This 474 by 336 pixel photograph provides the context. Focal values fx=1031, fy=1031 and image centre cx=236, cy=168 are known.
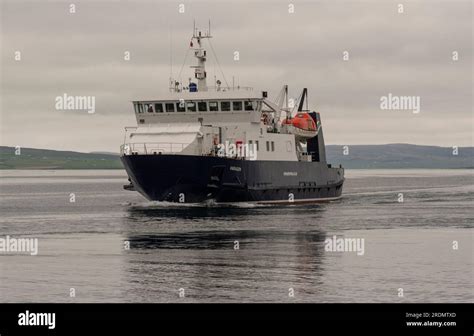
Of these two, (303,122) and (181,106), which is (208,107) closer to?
(181,106)

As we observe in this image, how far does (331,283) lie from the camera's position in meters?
33.0

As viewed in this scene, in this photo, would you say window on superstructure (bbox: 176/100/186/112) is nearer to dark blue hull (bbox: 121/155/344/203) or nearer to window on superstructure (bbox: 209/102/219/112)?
window on superstructure (bbox: 209/102/219/112)

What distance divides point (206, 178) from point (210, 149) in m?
3.21

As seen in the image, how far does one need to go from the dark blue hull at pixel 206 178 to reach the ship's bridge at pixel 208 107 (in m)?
3.59

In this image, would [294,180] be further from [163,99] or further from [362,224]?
[362,224]

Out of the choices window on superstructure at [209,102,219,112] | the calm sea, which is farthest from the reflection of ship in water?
window on superstructure at [209,102,219,112]

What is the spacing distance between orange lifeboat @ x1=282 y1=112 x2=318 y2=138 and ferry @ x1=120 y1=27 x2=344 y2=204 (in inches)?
86.5

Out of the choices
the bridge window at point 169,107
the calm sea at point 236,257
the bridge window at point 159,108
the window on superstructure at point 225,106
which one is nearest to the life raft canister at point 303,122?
the window on superstructure at point 225,106

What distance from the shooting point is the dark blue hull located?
62406mm

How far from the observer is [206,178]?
6381 cm

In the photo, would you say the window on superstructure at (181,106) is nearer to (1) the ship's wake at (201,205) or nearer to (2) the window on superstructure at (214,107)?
(2) the window on superstructure at (214,107)
